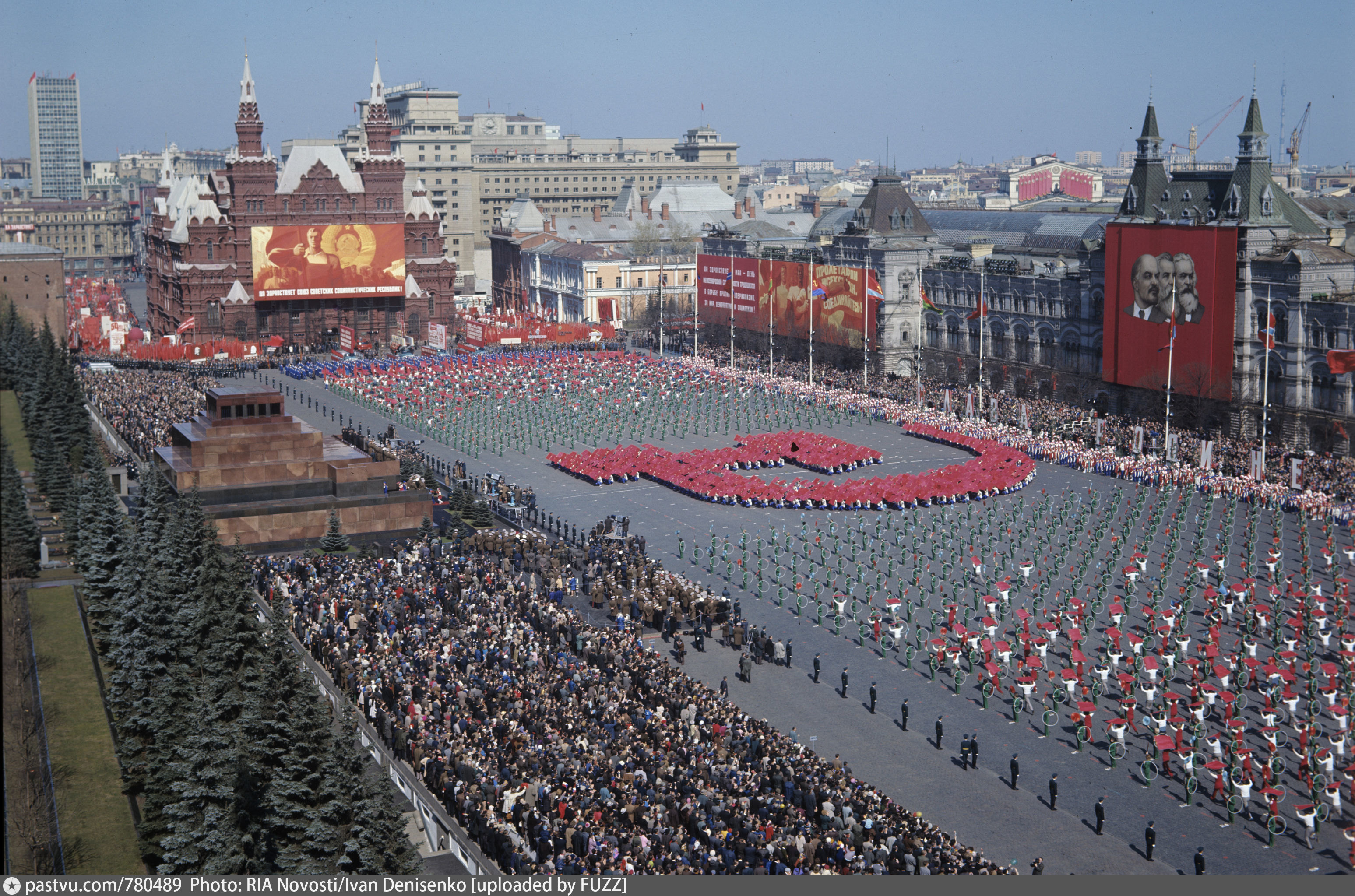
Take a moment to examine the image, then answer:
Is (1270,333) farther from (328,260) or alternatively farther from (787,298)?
(328,260)

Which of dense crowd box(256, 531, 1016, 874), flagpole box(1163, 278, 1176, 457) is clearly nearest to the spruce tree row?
dense crowd box(256, 531, 1016, 874)

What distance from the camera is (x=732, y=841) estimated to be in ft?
88.8

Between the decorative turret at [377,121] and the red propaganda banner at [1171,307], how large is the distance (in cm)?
6640

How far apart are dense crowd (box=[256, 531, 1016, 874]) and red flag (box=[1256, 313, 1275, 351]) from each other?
33.3 m

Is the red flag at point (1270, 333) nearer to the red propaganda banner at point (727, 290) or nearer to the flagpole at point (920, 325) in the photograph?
the flagpole at point (920, 325)

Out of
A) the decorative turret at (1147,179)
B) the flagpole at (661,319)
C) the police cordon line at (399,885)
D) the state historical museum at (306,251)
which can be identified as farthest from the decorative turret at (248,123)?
the police cordon line at (399,885)

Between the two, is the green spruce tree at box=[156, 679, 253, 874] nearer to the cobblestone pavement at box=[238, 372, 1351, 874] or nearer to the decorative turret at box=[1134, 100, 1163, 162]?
the cobblestone pavement at box=[238, 372, 1351, 874]

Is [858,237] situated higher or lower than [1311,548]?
higher

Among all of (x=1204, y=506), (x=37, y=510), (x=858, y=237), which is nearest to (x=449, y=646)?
(x=37, y=510)

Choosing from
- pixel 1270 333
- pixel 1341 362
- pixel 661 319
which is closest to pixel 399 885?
pixel 1341 362

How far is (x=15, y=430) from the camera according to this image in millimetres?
75000

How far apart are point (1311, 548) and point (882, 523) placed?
51.0 feet

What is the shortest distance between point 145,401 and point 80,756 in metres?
50.9

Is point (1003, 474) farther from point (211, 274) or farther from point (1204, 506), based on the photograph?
point (211, 274)
